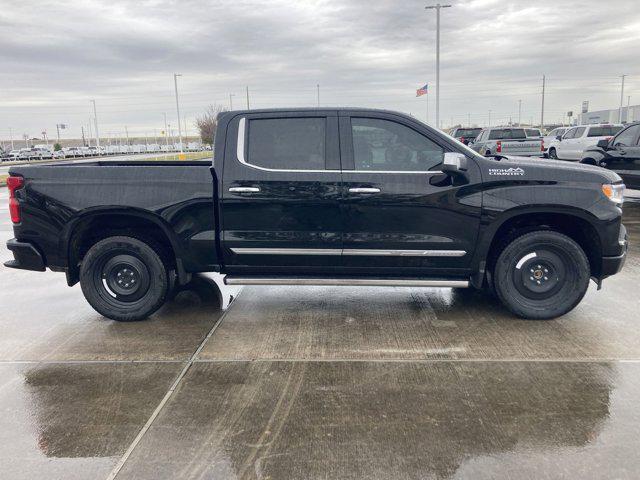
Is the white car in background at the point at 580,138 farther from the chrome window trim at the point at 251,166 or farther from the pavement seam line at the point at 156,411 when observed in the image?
the pavement seam line at the point at 156,411

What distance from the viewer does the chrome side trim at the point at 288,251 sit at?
5.13 meters

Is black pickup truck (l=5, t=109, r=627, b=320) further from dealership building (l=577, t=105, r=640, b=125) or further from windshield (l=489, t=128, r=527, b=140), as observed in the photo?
dealership building (l=577, t=105, r=640, b=125)

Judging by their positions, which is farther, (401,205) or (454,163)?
(401,205)

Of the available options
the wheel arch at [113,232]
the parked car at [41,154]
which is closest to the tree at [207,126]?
the parked car at [41,154]

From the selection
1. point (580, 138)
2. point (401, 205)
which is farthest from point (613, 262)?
point (580, 138)

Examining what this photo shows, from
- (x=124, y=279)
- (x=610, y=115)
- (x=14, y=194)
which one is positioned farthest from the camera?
(x=610, y=115)

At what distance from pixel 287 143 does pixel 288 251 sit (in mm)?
1006

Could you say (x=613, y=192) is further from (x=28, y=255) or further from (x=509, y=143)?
(x=509, y=143)

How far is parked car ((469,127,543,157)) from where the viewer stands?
22.5 meters

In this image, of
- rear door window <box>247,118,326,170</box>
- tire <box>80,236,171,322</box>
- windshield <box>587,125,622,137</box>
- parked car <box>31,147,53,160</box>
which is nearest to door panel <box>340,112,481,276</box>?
rear door window <box>247,118,326,170</box>

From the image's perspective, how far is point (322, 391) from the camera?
12.6 ft

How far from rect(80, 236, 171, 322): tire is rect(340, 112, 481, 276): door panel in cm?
184

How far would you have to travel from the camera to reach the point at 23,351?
15.3 feet

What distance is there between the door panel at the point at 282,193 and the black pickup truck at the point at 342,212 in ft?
0.03
